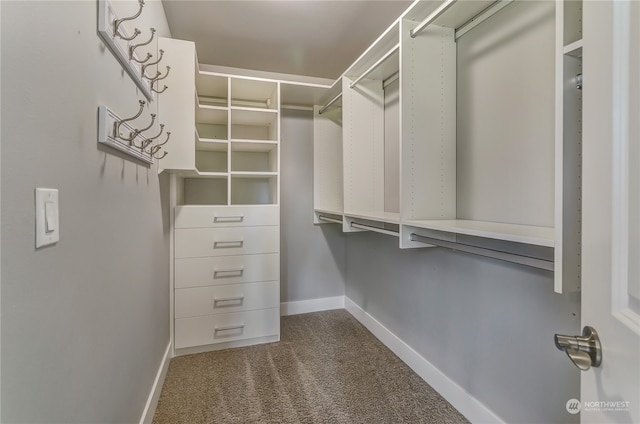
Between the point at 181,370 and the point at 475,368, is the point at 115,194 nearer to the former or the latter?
the point at 181,370

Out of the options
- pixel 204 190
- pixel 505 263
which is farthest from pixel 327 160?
pixel 505 263

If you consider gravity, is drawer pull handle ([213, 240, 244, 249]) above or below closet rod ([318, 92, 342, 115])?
below

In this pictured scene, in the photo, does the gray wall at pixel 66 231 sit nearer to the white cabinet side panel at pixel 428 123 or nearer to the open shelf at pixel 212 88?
the open shelf at pixel 212 88

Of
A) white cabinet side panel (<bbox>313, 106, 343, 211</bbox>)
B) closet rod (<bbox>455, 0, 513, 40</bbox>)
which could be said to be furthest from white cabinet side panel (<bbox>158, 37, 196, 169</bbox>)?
closet rod (<bbox>455, 0, 513, 40</bbox>)

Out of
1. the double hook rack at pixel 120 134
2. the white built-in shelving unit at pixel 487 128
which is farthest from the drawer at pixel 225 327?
the double hook rack at pixel 120 134

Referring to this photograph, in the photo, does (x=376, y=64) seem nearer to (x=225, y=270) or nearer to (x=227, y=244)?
(x=227, y=244)

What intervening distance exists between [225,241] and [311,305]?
127 centimetres

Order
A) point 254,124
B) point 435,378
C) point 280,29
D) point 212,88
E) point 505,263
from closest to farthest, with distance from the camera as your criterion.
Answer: point 505,263, point 435,378, point 280,29, point 212,88, point 254,124

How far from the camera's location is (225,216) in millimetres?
2295

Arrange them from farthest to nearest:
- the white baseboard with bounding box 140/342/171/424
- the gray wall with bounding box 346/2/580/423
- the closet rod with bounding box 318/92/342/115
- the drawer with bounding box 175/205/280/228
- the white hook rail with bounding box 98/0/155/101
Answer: the closet rod with bounding box 318/92/342/115 → the drawer with bounding box 175/205/280/228 → the white baseboard with bounding box 140/342/171/424 → the gray wall with bounding box 346/2/580/423 → the white hook rail with bounding box 98/0/155/101

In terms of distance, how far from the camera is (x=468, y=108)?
62.0 inches

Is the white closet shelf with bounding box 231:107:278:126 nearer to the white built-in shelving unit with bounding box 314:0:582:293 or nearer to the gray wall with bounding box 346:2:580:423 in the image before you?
the white built-in shelving unit with bounding box 314:0:582:293

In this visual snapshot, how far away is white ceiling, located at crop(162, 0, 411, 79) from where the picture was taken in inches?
74.9

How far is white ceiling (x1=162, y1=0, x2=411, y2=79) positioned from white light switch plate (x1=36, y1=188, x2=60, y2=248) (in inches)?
68.3
